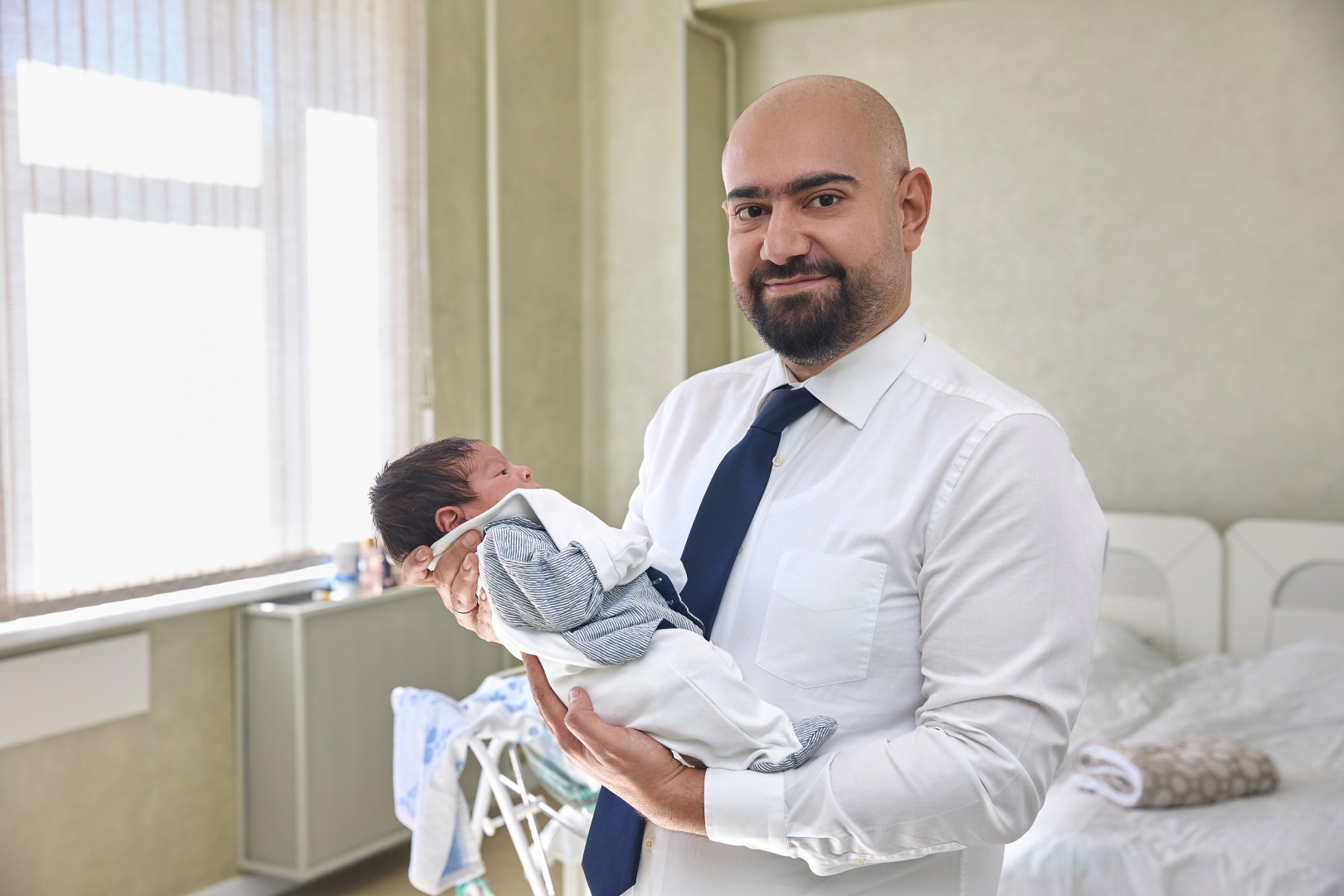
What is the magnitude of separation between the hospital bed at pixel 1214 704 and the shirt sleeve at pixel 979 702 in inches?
45.5

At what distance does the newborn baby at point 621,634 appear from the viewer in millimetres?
1014

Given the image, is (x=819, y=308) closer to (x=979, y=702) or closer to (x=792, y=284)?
(x=792, y=284)

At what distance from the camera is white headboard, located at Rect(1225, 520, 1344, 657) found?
118 inches

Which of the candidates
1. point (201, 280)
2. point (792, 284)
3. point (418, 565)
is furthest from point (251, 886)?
point (792, 284)

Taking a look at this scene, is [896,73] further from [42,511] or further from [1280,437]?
[42,511]

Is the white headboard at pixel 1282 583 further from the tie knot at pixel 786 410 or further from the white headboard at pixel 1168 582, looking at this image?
the tie knot at pixel 786 410

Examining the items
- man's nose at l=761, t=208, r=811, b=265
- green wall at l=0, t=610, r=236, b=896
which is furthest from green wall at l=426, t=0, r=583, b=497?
man's nose at l=761, t=208, r=811, b=265

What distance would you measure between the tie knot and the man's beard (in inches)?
1.6

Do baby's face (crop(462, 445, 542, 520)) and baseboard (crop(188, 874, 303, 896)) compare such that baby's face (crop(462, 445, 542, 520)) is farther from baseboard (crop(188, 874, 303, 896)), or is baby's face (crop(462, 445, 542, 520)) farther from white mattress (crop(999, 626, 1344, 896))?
baseboard (crop(188, 874, 303, 896))

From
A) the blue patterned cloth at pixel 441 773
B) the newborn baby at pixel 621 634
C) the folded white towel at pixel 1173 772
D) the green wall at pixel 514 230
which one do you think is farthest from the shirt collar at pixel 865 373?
the green wall at pixel 514 230

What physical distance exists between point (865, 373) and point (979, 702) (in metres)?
0.38

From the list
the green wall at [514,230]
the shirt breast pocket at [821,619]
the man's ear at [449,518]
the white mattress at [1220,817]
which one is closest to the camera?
the shirt breast pocket at [821,619]

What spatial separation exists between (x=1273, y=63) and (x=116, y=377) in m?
3.39

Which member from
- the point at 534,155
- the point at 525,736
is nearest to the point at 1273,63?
the point at 534,155
